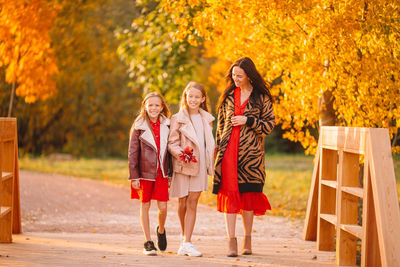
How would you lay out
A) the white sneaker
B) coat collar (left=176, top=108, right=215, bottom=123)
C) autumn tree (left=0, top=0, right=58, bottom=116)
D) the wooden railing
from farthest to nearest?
autumn tree (left=0, top=0, right=58, bottom=116) < coat collar (left=176, top=108, right=215, bottom=123) < the white sneaker < the wooden railing

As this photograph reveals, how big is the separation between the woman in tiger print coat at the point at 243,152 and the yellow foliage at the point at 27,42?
7301 mm

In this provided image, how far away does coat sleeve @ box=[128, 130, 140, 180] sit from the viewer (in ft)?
17.9

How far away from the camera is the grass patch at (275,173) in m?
11.6

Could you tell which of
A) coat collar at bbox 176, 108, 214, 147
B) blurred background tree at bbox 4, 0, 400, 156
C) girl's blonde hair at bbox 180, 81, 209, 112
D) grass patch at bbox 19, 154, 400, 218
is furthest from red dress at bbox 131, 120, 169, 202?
grass patch at bbox 19, 154, 400, 218

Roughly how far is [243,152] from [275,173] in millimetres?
10478

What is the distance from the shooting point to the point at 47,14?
1299 cm

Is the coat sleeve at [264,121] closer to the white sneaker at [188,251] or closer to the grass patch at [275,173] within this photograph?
the white sneaker at [188,251]

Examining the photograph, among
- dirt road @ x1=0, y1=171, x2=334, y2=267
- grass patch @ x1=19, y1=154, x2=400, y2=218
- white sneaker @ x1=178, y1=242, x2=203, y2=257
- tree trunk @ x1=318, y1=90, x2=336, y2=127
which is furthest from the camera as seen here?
grass patch @ x1=19, y1=154, x2=400, y2=218

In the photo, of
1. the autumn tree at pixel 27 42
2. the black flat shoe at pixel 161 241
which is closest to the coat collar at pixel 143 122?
the black flat shoe at pixel 161 241

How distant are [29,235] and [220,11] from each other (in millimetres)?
3369

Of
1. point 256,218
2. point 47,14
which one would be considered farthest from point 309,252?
point 47,14

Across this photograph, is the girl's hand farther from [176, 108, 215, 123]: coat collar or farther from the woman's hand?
the woman's hand

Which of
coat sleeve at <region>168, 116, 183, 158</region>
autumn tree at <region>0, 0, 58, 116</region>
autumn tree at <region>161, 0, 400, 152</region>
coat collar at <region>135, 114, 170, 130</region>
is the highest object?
autumn tree at <region>0, 0, 58, 116</region>

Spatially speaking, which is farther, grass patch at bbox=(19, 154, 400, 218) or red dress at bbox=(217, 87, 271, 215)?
grass patch at bbox=(19, 154, 400, 218)
